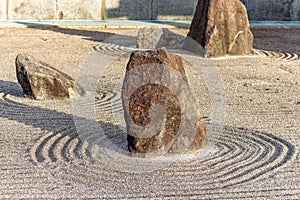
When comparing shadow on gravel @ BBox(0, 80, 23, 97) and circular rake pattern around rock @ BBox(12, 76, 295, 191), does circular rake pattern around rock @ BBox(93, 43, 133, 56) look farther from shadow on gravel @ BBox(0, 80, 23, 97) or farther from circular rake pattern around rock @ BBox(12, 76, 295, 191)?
circular rake pattern around rock @ BBox(12, 76, 295, 191)

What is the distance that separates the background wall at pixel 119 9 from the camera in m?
15.1

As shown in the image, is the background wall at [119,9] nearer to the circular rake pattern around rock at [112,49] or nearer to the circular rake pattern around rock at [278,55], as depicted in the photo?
the circular rake pattern around rock at [112,49]

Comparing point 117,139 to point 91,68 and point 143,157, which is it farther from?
point 91,68

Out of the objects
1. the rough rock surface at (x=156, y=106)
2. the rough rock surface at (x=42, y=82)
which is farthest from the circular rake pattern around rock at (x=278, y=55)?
the rough rock surface at (x=156, y=106)

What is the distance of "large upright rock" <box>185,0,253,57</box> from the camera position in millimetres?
9453

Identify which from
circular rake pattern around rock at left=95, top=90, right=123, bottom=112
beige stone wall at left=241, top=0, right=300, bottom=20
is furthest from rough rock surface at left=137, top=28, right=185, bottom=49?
beige stone wall at left=241, top=0, right=300, bottom=20

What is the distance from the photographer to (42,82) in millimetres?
6297

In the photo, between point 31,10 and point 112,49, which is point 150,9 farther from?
point 112,49

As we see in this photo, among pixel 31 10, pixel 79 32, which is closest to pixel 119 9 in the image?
pixel 31 10

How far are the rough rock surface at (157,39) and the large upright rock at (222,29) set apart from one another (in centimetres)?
75

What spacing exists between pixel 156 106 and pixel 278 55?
5965 mm

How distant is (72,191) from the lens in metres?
3.82

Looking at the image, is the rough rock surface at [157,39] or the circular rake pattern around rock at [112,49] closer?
the circular rake pattern around rock at [112,49]

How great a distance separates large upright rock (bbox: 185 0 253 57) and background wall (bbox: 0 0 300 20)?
19.5 ft
